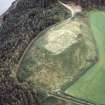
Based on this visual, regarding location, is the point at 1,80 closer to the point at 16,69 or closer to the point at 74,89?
the point at 16,69

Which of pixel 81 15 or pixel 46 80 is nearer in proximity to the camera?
pixel 46 80

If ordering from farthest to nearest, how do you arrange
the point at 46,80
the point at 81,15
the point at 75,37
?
1. the point at 81,15
2. the point at 75,37
3. the point at 46,80

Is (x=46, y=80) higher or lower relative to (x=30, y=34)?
lower

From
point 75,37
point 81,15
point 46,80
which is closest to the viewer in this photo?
point 46,80

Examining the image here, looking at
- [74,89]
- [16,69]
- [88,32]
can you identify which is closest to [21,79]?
[16,69]

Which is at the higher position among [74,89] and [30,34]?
[30,34]

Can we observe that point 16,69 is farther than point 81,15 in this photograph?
No

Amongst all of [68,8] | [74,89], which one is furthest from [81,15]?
[74,89]

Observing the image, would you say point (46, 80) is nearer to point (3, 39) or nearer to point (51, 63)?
point (51, 63)
